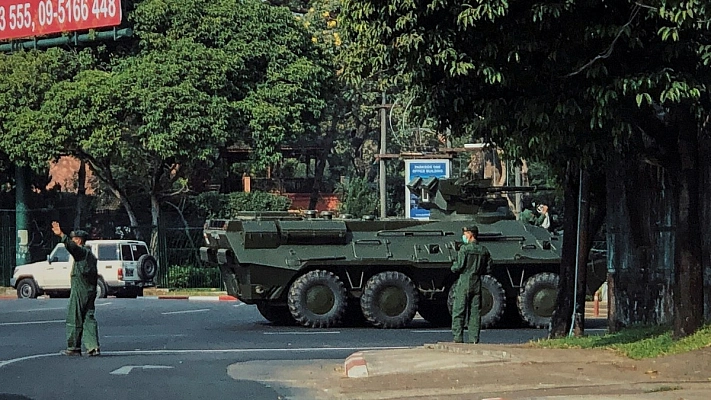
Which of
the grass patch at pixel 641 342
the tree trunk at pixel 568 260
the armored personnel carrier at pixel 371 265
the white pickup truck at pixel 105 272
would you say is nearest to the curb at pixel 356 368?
the grass patch at pixel 641 342

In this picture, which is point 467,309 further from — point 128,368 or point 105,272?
point 105,272

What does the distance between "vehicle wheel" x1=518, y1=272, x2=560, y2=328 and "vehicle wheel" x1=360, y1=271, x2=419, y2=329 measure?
1916 millimetres

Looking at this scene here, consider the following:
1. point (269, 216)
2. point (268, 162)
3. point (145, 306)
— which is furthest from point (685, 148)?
point (268, 162)

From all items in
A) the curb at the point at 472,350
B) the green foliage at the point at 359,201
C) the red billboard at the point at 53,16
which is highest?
the red billboard at the point at 53,16

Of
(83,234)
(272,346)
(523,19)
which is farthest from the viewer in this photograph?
(272,346)

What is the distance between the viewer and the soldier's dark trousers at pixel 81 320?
49.1 feet

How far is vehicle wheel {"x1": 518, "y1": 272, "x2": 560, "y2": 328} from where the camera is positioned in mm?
21156

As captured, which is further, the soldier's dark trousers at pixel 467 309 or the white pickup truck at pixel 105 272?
the white pickup truck at pixel 105 272

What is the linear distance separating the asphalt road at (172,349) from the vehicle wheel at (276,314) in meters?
0.16

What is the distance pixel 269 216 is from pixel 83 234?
636 cm

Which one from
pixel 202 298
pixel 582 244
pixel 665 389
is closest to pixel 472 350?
pixel 582 244

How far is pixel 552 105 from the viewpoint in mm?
12359

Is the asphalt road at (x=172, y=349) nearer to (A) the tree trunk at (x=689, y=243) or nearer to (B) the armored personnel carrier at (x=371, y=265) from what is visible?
(B) the armored personnel carrier at (x=371, y=265)

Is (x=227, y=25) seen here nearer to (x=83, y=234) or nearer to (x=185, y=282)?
(x=185, y=282)
